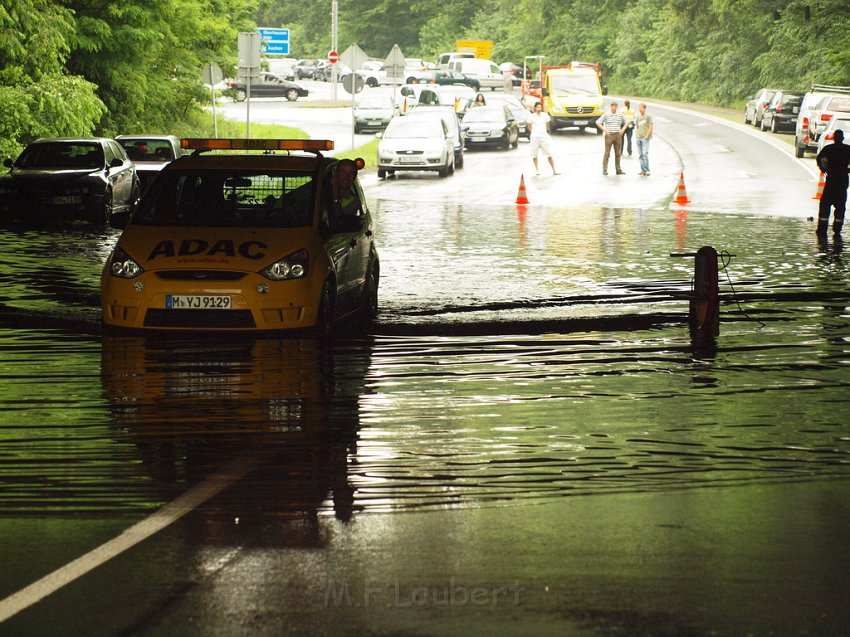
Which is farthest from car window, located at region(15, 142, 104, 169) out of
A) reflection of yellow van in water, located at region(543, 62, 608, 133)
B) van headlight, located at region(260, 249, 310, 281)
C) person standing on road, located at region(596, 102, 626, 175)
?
reflection of yellow van in water, located at region(543, 62, 608, 133)

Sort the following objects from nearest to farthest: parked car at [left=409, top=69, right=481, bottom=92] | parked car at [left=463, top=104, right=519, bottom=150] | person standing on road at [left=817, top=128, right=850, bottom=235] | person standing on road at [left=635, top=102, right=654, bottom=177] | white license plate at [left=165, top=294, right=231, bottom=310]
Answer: white license plate at [left=165, top=294, right=231, bottom=310]
person standing on road at [left=817, top=128, right=850, bottom=235]
person standing on road at [left=635, top=102, right=654, bottom=177]
parked car at [left=463, top=104, right=519, bottom=150]
parked car at [left=409, top=69, right=481, bottom=92]

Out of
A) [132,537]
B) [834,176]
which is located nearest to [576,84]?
[834,176]

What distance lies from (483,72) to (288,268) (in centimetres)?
7734

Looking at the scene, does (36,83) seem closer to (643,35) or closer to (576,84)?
(576,84)

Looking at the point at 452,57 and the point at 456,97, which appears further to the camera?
the point at 452,57

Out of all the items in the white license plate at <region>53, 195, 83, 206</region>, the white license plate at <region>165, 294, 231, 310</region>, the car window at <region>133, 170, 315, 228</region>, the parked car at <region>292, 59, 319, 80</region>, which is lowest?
the white license plate at <region>53, 195, 83, 206</region>

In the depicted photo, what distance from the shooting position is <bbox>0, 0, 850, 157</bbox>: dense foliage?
99.0ft

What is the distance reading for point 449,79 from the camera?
274ft

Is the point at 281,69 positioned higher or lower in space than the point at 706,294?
higher

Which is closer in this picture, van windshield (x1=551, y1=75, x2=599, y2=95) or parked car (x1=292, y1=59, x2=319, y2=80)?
van windshield (x1=551, y1=75, x2=599, y2=95)

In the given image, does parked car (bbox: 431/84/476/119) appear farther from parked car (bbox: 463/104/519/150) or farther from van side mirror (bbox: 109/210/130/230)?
van side mirror (bbox: 109/210/130/230)

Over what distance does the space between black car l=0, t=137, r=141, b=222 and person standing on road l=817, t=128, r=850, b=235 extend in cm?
1069

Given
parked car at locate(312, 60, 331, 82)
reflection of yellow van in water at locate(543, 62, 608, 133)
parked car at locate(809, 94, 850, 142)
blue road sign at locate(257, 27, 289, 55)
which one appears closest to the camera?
parked car at locate(809, 94, 850, 142)

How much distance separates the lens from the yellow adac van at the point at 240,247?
37.6 feet
